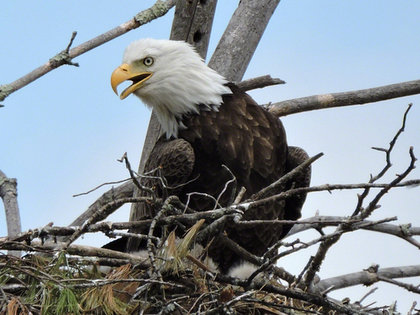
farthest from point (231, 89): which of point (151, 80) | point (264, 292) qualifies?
point (264, 292)

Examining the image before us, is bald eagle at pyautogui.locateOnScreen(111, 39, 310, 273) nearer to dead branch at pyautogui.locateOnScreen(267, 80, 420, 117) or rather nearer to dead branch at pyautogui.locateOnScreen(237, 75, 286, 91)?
dead branch at pyautogui.locateOnScreen(237, 75, 286, 91)

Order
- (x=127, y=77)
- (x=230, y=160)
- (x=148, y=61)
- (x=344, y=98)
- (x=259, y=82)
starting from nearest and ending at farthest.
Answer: (x=230, y=160) < (x=127, y=77) < (x=148, y=61) < (x=259, y=82) < (x=344, y=98)

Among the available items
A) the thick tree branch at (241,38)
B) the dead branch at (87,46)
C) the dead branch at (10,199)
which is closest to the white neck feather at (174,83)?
the dead branch at (87,46)

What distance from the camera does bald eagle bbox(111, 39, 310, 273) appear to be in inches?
206

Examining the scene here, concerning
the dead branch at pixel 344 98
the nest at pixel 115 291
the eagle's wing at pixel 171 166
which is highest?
the dead branch at pixel 344 98

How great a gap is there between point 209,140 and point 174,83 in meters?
0.67

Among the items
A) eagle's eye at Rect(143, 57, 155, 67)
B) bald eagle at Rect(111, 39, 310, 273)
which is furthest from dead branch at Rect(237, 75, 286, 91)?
eagle's eye at Rect(143, 57, 155, 67)

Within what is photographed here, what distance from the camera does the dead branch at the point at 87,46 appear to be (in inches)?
217

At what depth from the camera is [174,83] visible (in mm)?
5723

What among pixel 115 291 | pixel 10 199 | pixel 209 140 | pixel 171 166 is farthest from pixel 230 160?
pixel 10 199

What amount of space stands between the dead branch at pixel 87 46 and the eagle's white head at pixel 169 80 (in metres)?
0.27

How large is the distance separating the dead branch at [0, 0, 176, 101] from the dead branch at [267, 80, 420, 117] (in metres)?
1.36

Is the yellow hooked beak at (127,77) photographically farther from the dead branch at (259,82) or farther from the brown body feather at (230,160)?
→ the dead branch at (259,82)

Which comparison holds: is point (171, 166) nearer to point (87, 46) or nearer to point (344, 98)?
point (87, 46)
